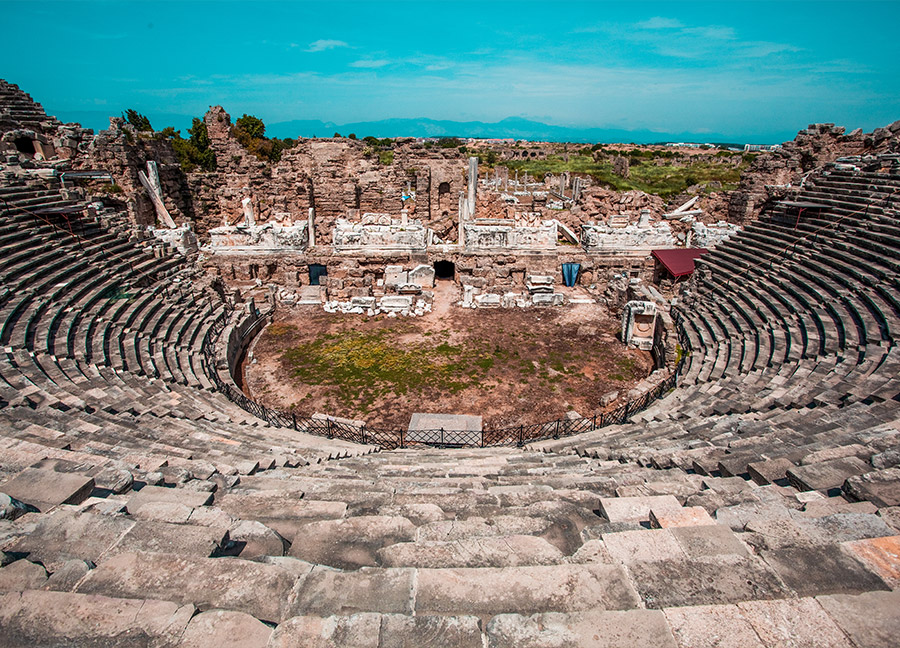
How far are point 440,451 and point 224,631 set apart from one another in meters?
6.34

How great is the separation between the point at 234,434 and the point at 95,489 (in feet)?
12.5

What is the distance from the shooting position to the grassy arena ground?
11.5 metres

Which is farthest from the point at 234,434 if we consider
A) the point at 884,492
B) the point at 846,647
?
the point at 884,492

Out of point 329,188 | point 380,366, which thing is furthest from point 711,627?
point 329,188

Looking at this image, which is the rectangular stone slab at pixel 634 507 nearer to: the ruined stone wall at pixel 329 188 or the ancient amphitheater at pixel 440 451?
the ancient amphitheater at pixel 440 451

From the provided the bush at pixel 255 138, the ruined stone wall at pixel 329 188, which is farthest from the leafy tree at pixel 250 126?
the ruined stone wall at pixel 329 188

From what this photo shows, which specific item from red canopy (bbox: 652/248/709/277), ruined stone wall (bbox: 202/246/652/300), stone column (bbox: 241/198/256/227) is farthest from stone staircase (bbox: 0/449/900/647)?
stone column (bbox: 241/198/256/227)

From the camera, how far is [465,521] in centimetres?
412

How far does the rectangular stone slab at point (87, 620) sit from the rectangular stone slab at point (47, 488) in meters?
1.68

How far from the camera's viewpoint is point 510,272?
19703 millimetres

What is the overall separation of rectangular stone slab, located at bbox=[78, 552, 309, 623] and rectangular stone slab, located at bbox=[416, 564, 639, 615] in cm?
87

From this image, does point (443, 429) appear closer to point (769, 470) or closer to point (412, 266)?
point (769, 470)

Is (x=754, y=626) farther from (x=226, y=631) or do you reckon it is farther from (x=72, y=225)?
(x=72, y=225)

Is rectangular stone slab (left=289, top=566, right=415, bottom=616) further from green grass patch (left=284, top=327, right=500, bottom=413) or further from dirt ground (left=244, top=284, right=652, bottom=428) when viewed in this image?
green grass patch (left=284, top=327, right=500, bottom=413)
